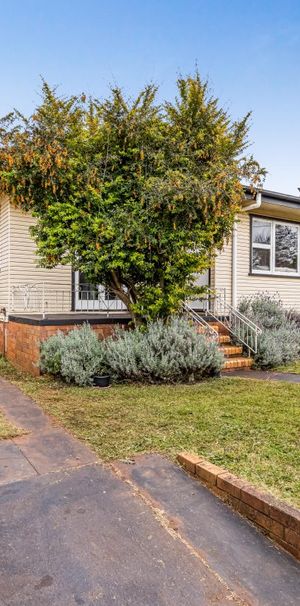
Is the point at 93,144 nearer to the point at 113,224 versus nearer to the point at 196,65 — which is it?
the point at 113,224

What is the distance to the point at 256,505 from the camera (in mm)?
2293

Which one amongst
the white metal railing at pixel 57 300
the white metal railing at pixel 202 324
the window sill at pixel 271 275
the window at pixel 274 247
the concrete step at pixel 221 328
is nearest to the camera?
the white metal railing at pixel 202 324

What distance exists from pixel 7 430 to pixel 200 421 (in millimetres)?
1876

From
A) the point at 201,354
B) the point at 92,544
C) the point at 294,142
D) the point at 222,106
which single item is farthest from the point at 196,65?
the point at 294,142

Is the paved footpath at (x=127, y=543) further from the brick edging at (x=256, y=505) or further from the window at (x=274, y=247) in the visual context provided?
the window at (x=274, y=247)

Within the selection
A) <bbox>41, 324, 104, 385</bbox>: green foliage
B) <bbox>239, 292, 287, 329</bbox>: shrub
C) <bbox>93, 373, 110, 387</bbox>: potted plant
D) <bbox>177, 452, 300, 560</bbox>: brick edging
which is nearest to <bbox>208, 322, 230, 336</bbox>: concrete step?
<bbox>239, 292, 287, 329</bbox>: shrub

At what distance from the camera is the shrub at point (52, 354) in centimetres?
592

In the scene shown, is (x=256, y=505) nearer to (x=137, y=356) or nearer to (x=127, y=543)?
(x=127, y=543)

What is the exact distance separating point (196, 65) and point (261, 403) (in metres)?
5.39

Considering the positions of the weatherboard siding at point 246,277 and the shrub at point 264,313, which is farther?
the weatherboard siding at point 246,277

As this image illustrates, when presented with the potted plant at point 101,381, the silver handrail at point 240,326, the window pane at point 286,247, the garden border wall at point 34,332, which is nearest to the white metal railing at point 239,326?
the silver handrail at point 240,326

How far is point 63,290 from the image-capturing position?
9125 millimetres

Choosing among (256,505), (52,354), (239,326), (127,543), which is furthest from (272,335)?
(127,543)

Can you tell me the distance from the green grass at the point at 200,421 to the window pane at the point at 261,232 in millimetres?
6001
